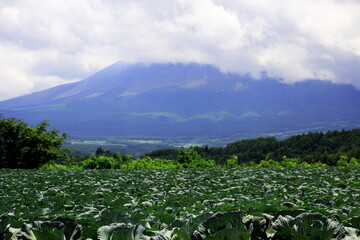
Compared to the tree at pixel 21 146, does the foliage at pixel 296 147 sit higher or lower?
lower

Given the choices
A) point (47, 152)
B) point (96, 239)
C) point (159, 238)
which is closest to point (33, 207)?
point (96, 239)

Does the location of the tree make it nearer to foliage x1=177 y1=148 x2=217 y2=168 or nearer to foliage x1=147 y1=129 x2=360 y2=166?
foliage x1=177 y1=148 x2=217 y2=168

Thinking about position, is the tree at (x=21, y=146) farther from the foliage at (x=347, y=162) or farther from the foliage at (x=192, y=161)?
the foliage at (x=347, y=162)

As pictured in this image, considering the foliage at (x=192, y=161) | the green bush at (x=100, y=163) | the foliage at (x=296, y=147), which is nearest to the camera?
the green bush at (x=100, y=163)

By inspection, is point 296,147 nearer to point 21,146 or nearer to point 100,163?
point 100,163

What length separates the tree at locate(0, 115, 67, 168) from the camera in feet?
102

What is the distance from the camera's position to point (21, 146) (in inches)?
1237

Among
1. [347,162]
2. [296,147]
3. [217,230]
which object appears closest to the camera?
[217,230]

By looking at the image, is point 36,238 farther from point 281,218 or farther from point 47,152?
point 47,152

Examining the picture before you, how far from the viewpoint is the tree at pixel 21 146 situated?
30984 mm

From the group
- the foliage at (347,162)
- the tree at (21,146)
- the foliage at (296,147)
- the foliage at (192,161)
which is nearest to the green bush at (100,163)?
the tree at (21,146)

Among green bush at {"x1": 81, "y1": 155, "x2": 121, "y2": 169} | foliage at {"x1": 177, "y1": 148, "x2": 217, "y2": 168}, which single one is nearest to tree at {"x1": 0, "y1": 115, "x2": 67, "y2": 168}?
green bush at {"x1": 81, "y1": 155, "x2": 121, "y2": 169}

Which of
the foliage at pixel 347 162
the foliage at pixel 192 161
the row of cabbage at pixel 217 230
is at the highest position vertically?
the row of cabbage at pixel 217 230

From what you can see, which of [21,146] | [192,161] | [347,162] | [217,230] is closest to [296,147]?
[347,162]
